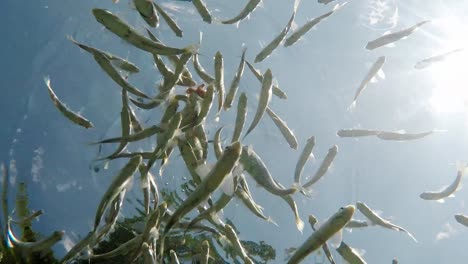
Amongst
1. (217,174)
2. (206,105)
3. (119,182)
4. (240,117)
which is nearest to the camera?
(217,174)

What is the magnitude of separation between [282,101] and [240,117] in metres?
13.4

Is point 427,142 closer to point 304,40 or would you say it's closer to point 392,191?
point 392,191

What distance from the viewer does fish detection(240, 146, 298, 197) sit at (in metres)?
3.09

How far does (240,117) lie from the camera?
354 centimetres

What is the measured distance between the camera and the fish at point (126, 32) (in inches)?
122

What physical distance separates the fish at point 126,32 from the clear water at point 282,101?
10105mm

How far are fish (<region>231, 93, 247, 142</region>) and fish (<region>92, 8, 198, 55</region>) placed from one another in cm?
57

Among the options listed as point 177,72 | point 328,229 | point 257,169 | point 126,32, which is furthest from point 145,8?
point 328,229

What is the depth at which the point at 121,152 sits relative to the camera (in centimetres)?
384

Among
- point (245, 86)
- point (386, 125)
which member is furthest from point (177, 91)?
point (386, 125)

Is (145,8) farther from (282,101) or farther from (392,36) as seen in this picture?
(282,101)

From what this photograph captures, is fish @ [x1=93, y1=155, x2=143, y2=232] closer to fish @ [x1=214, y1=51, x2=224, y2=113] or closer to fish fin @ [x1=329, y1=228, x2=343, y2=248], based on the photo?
fish @ [x1=214, y1=51, x2=224, y2=113]

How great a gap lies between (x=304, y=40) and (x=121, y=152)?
41.9 feet

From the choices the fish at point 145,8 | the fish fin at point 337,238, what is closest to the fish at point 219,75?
the fish at point 145,8
